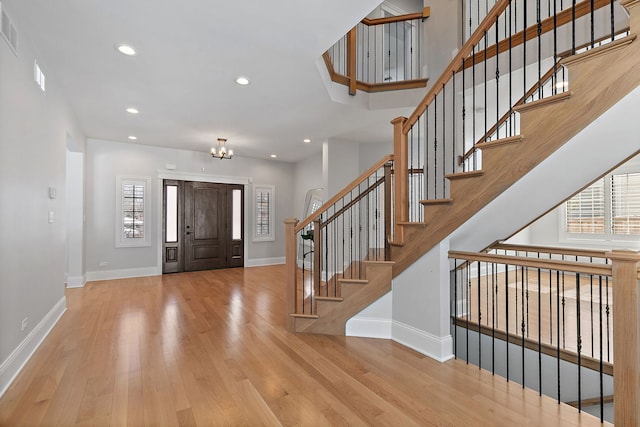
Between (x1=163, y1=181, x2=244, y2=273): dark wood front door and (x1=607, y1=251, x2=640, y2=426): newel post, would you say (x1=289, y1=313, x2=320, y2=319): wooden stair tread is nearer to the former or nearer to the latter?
(x1=607, y1=251, x2=640, y2=426): newel post

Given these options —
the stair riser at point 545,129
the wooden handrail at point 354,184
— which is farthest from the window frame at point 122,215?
the stair riser at point 545,129

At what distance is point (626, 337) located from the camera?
5.54ft

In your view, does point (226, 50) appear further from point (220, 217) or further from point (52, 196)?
point (220, 217)

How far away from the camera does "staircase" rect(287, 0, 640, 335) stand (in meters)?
1.65

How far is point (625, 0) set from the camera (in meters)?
1.59

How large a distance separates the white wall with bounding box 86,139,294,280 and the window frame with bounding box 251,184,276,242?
5.1 inches

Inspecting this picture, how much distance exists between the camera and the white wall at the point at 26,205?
230 centimetres

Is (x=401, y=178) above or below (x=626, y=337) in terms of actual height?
above

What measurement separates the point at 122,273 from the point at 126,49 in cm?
497

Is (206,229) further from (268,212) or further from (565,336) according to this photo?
(565,336)

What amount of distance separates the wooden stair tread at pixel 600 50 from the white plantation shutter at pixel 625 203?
6155mm

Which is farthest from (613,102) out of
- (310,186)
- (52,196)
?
(310,186)

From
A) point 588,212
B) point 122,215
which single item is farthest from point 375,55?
point 122,215

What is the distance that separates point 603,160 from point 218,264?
281 inches
